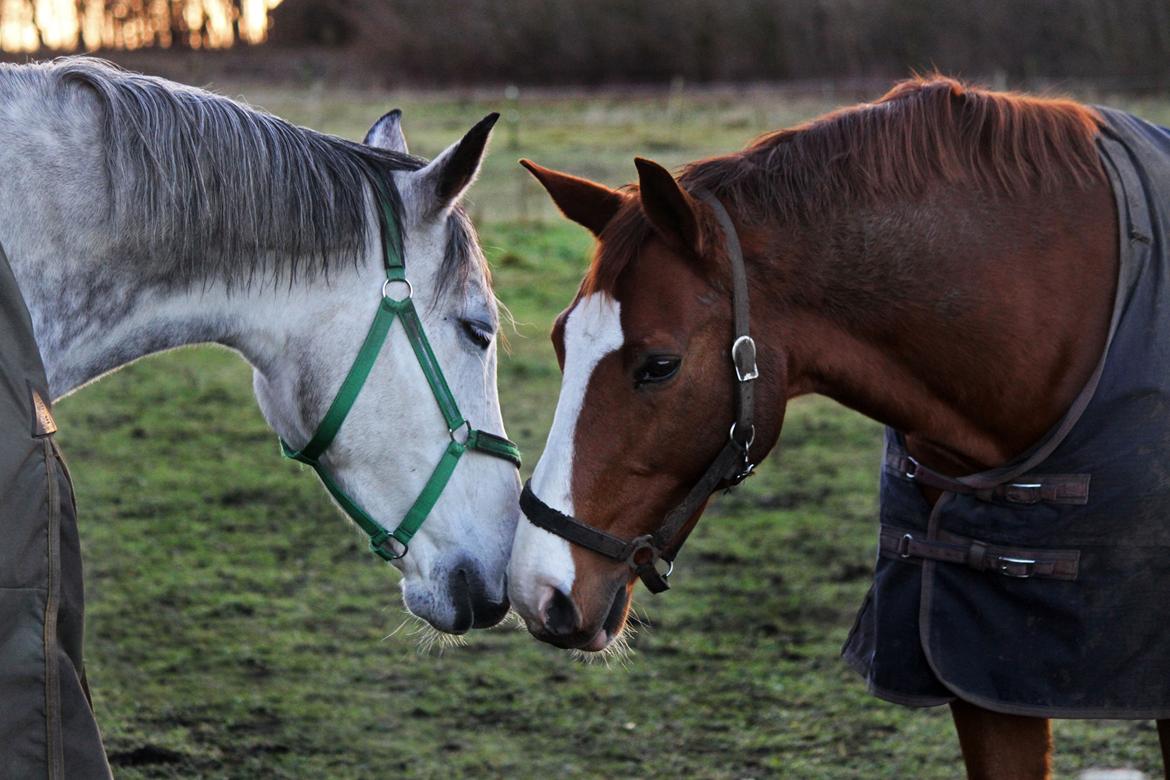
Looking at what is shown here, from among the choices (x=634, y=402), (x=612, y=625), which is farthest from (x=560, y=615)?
(x=634, y=402)

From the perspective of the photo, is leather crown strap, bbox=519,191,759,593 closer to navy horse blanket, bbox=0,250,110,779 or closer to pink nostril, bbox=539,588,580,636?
pink nostril, bbox=539,588,580,636

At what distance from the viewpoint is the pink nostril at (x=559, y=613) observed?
213 centimetres

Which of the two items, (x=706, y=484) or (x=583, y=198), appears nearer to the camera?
(x=706, y=484)

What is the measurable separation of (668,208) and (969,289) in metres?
0.58

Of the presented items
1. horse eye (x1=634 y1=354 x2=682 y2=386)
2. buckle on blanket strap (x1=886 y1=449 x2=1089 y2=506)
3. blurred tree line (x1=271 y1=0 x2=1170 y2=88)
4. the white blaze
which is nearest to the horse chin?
the white blaze

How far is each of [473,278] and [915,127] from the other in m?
0.91

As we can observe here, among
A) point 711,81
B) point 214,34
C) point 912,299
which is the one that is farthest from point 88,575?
point 711,81

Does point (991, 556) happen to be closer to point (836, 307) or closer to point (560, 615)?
point (836, 307)

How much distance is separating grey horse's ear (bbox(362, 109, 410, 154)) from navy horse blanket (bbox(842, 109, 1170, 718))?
1391 mm

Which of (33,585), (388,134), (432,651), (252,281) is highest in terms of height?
(388,134)

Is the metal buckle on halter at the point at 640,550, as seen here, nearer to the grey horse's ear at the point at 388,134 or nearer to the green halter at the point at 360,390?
the green halter at the point at 360,390

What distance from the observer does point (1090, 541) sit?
2092 mm

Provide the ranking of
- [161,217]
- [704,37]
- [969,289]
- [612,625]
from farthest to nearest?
[704,37], [612,625], [969,289], [161,217]

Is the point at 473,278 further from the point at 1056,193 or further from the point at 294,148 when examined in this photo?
the point at 1056,193
